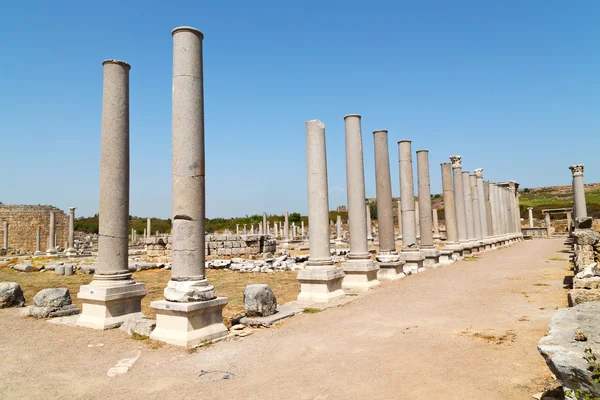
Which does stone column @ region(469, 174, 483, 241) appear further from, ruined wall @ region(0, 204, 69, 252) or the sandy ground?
ruined wall @ region(0, 204, 69, 252)

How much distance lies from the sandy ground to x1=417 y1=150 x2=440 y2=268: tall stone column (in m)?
8.72

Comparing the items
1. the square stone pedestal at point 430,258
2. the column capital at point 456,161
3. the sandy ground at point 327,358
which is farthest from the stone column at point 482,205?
the sandy ground at point 327,358

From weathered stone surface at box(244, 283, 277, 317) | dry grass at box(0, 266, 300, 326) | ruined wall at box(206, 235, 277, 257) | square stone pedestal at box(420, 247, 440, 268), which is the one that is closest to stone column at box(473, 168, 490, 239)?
square stone pedestal at box(420, 247, 440, 268)

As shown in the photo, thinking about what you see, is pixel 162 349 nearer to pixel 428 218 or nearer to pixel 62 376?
pixel 62 376

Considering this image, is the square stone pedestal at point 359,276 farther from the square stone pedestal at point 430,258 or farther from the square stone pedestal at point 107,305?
the square stone pedestal at point 430,258

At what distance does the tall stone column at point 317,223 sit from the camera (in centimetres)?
1030

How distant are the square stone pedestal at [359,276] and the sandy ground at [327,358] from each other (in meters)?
2.74

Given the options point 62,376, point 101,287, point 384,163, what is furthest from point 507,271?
point 62,376

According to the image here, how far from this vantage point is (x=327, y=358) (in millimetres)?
5602

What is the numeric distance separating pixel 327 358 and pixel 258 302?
2796 mm

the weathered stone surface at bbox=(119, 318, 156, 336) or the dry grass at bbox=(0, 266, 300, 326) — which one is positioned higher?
the weathered stone surface at bbox=(119, 318, 156, 336)

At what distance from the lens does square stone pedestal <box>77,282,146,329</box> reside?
Answer: 7.73 metres

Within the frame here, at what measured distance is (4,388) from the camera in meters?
4.85

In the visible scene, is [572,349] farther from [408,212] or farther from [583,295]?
[408,212]
